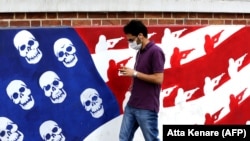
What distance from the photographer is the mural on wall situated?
17.7 ft

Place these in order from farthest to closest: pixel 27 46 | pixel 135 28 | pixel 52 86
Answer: pixel 52 86, pixel 27 46, pixel 135 28

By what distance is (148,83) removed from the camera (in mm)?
5047

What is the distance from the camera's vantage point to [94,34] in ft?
18.3

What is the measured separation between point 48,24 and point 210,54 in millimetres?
1914

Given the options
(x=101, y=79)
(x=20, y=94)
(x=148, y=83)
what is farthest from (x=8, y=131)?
(x=148, y=83)

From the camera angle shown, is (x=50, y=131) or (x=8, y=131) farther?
(x=50, y=131)

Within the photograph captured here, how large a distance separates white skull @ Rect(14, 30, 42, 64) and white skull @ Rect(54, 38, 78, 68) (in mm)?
202

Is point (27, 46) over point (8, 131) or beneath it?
over

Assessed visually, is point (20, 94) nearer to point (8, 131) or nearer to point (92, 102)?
point (8, 131)

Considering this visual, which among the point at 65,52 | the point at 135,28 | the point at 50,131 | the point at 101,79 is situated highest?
the point at 135,28

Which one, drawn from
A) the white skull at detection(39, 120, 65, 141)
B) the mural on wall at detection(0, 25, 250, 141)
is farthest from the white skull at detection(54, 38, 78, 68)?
the white skull at detection(39, 120, 65, 141)

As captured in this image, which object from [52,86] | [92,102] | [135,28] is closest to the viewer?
[135,28]

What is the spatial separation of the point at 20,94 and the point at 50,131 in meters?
0.51

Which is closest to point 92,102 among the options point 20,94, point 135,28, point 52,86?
point 52,86
